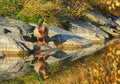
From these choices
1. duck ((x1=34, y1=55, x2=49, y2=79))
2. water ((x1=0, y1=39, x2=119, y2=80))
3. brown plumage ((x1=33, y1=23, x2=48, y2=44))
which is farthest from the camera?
brown plumage ((x1=33, y1=23, x2=48, y2=44))

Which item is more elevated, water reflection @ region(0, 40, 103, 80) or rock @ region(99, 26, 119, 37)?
water reflection @ region(0, 40, 103, 80)

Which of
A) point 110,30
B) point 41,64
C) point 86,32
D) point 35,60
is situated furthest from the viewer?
point 110,30

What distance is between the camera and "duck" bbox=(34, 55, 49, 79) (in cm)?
1434

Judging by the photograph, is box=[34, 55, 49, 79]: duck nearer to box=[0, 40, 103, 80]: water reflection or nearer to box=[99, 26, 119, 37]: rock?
box=[0, 40, 103, 80]: water reflection

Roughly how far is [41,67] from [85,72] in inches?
65.7

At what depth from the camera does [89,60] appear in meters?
16.7

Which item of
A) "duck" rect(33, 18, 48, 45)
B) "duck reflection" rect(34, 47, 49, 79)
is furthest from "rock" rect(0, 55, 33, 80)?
"duck" rect(33, 18, 48, 45)

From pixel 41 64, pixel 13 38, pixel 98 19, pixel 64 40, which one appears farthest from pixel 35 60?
pixel 98 19

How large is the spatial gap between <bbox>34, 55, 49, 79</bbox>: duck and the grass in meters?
0.19

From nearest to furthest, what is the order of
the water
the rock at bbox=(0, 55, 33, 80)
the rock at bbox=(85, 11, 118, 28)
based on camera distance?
the rock at bbox=(0, 55, 33, 80) → the water → the rock at bbox=(85, 11, 118, 28)

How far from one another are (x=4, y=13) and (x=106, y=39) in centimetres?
559

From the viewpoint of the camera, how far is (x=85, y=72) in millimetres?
15055

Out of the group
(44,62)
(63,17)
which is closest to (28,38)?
(44,62)

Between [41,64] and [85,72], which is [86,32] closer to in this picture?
[85,72]
